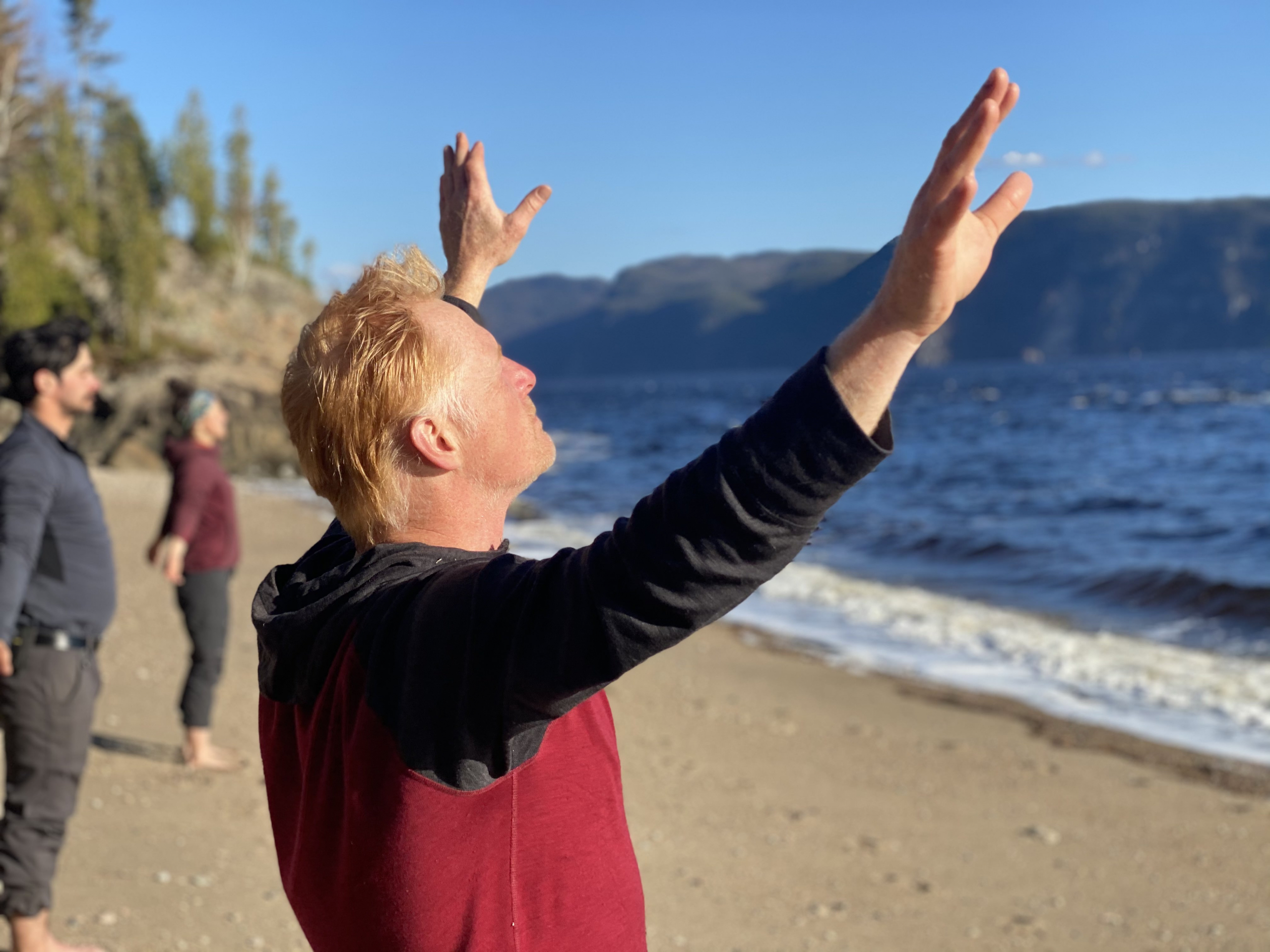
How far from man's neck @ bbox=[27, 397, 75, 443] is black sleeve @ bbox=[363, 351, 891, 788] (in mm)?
3400

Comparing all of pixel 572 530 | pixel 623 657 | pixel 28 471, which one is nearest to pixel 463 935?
pixel 623 657

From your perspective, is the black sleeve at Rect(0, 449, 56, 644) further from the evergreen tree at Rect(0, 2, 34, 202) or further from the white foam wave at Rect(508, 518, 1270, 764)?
the evergreen tree at Rect(0, 2, 34, 202)

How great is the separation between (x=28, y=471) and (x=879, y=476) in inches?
1102

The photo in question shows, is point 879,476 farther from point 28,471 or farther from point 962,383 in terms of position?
point 962,383

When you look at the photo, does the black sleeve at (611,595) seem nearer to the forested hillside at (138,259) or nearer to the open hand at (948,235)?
the open hand at (948,235)

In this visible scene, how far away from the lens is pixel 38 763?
389 cm

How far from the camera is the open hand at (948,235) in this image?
110 centimetres

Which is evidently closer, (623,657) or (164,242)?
(623,657)

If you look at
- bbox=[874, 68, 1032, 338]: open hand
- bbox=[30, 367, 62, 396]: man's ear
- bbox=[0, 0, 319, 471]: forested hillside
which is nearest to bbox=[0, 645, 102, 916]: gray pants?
bbox=[30, 367, 62, 396]: man's ear

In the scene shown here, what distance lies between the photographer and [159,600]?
10953 mm

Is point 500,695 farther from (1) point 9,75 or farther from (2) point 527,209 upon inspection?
(1) point 9,75

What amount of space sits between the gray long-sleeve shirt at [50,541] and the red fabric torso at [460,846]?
2809mm

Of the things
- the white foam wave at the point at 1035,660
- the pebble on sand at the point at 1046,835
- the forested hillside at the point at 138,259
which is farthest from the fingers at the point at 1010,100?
the forested hillside at the point at 138,259

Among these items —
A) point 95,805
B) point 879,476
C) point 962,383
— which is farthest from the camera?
point 962,383
